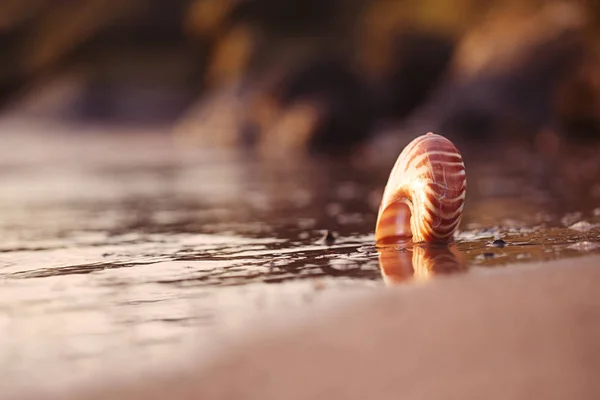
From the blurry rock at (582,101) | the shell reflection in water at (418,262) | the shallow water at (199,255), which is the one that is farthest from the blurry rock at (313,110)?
the shell reflection in water at (418,262)

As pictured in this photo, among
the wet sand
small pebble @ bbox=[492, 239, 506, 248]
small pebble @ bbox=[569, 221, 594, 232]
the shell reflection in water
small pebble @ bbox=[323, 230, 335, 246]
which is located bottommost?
the wet sand

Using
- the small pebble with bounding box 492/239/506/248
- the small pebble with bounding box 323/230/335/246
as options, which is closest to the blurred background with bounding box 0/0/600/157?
the small pebble with bounding box 323/230/335/246

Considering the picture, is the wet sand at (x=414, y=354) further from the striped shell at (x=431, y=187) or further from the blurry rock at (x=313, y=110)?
the blurry rock at (x=313, y=110)

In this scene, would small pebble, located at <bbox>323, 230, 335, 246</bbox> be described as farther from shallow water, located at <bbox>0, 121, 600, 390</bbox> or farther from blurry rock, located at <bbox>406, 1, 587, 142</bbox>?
blurry rock, located at <bbox>406, 1, 587, 142</bbox>

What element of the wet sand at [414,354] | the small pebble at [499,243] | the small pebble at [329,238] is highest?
the small pebble at [329,238]

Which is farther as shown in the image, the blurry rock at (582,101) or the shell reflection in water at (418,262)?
the blurry rock at (582,101)

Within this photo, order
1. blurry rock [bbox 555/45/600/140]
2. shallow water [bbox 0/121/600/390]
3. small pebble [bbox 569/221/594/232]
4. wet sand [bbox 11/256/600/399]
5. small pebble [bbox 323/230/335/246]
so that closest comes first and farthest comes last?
wet sand [bbox 11/256/600/399] < shallow water [bbox 0/121/600/390] < small pebble [bbox 569/221/594/232] < small pebble [bbox 323/230/335/246] < blurry rock [bbox 555/45/600/140]

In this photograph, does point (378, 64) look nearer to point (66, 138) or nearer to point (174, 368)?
point (66, 138)

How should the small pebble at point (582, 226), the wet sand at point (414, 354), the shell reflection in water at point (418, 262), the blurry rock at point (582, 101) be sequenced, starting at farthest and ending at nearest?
the blurry rock at point (582, 101) < the small pebble at point (582, 226) < the shell reflection in water at point (418, 262) < the wet sand at point (414, 354)
